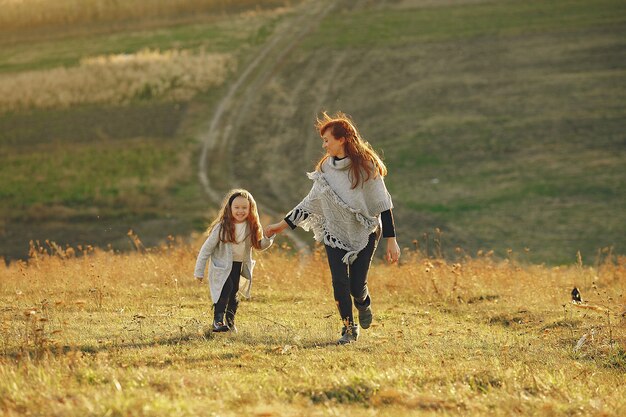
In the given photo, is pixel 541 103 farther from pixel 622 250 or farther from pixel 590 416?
pixel 590 416

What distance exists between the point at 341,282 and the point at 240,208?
4.11ft

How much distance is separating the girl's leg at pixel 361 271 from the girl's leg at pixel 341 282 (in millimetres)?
89

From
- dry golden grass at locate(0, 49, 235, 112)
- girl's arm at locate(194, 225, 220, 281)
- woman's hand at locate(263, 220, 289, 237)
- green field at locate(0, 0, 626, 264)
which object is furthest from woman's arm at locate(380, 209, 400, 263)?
dry golden grass at locate(0, 49, 235, 112)

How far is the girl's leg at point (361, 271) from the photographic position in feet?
30.5

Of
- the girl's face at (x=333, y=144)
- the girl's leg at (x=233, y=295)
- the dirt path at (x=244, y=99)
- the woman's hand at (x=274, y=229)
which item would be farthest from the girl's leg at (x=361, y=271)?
the dirt path at (x=244, y=99)

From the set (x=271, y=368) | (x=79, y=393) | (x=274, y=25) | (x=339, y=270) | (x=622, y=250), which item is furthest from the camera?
(x=274, y=25)

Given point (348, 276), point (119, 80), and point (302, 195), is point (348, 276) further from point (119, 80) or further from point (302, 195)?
point (119, 80)

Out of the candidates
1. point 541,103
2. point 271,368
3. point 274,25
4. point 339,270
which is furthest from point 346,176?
point 274,25

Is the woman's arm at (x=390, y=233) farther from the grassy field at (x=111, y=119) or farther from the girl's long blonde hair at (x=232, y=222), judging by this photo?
the grassy field at (x=111, y=119)

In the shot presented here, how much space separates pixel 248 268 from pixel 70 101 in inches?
1383

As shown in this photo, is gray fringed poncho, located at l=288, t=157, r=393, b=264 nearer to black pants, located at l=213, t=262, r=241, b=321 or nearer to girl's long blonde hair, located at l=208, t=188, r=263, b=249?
girl's long blonde hair, located at l=208, t=188, r=263, b=249

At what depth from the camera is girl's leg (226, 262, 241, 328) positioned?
31.4 feet

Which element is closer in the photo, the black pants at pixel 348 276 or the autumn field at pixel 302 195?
the autumn field at pixel 302 195

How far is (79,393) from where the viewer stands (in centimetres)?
636
